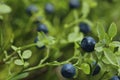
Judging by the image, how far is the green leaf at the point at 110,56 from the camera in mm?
673

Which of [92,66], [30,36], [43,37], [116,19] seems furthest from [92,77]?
[116,19]

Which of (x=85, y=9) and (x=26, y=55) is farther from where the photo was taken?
(x=85, y=9)

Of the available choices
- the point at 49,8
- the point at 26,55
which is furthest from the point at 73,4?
the point at 26,55

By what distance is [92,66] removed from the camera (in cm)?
72

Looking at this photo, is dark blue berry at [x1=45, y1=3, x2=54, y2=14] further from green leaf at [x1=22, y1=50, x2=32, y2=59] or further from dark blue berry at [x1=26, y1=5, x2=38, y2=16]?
green leaf at [x1=22, y1=50, x2=32, y2=59]

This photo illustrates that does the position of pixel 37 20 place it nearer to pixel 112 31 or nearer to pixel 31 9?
pixel 31 9

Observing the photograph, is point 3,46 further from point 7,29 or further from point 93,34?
point 93,34

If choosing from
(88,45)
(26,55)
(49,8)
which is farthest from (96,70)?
(49,8)

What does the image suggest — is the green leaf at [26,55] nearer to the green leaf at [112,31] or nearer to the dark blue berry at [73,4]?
the green leaf at [112,31]

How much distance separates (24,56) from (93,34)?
456mm

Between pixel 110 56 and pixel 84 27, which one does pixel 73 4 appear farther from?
pixel 110 56

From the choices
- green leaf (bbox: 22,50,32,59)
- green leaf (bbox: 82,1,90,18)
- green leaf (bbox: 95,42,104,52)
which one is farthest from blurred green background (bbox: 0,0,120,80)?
green leaf (bbox: 95,42,104,52)

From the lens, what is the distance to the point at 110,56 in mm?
676

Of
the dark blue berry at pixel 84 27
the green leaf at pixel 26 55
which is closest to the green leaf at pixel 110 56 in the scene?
the green leaf at pixel 26 55
